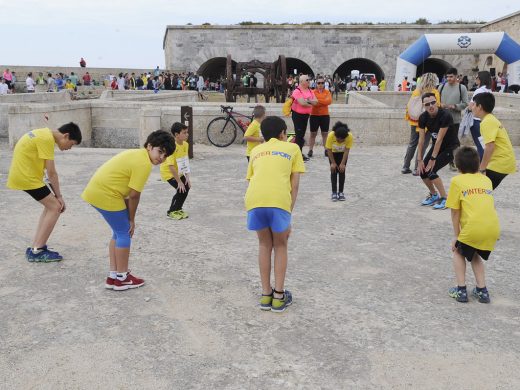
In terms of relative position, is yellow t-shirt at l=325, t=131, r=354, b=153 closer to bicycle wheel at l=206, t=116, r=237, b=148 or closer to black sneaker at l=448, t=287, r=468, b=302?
black sneaker at l=448, t=287, r=468, b=302

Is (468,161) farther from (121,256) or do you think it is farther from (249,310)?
(121,256)

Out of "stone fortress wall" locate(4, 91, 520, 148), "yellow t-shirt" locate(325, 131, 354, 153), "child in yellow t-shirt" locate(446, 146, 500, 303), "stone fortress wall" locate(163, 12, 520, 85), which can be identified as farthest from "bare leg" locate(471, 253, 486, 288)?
"stone fortress wall" locate(163, 12, 520, 85)

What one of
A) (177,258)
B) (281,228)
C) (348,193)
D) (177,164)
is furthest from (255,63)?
(281,228)

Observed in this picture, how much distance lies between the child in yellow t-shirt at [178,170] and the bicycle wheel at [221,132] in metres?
5.53

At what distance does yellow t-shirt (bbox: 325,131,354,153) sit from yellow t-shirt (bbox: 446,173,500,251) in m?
2.91

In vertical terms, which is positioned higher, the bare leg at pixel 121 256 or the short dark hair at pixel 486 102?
the short dark hair at pixel 486 102

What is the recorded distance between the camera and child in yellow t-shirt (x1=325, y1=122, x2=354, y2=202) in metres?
6.71

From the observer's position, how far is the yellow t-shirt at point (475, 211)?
12.9ft

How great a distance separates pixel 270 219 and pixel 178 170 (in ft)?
9.65

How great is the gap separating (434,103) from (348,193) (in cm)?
187

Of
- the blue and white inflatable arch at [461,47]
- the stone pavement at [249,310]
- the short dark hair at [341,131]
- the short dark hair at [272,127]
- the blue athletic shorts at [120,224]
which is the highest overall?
the blue and white inflatable arch at [461,47]

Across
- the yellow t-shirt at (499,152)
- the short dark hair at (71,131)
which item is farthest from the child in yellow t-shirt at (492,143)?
the short dark hair at (71,131)

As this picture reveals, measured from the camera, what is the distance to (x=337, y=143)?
6941 mm

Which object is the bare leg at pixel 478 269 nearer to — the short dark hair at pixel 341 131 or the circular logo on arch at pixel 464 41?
the short dark hair at pixel 341 131
